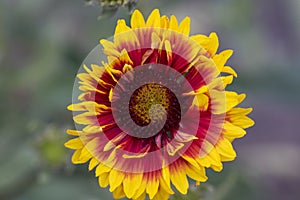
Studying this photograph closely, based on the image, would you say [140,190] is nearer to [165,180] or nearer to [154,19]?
[165,180]

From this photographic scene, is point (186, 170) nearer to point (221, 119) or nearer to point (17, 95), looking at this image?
point (221, 119)

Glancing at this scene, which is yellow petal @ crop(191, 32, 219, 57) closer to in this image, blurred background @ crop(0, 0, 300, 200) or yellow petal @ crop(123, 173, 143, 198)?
yellow petal @ crop(123, 173, 143, 198)

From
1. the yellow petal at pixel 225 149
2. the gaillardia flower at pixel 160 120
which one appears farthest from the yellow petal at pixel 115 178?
the yellow petal at pixel 225 149

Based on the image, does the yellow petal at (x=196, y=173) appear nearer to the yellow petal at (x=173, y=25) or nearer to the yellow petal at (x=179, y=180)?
the yellow petal at (x=179, y=180)

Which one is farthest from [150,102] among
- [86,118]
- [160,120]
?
[86,118]

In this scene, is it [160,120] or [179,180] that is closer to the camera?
[179,180]

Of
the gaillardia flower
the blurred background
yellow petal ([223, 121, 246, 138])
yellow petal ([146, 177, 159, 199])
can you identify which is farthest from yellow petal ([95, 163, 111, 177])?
the blurred background

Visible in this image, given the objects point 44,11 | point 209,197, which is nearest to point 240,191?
point 209,197
